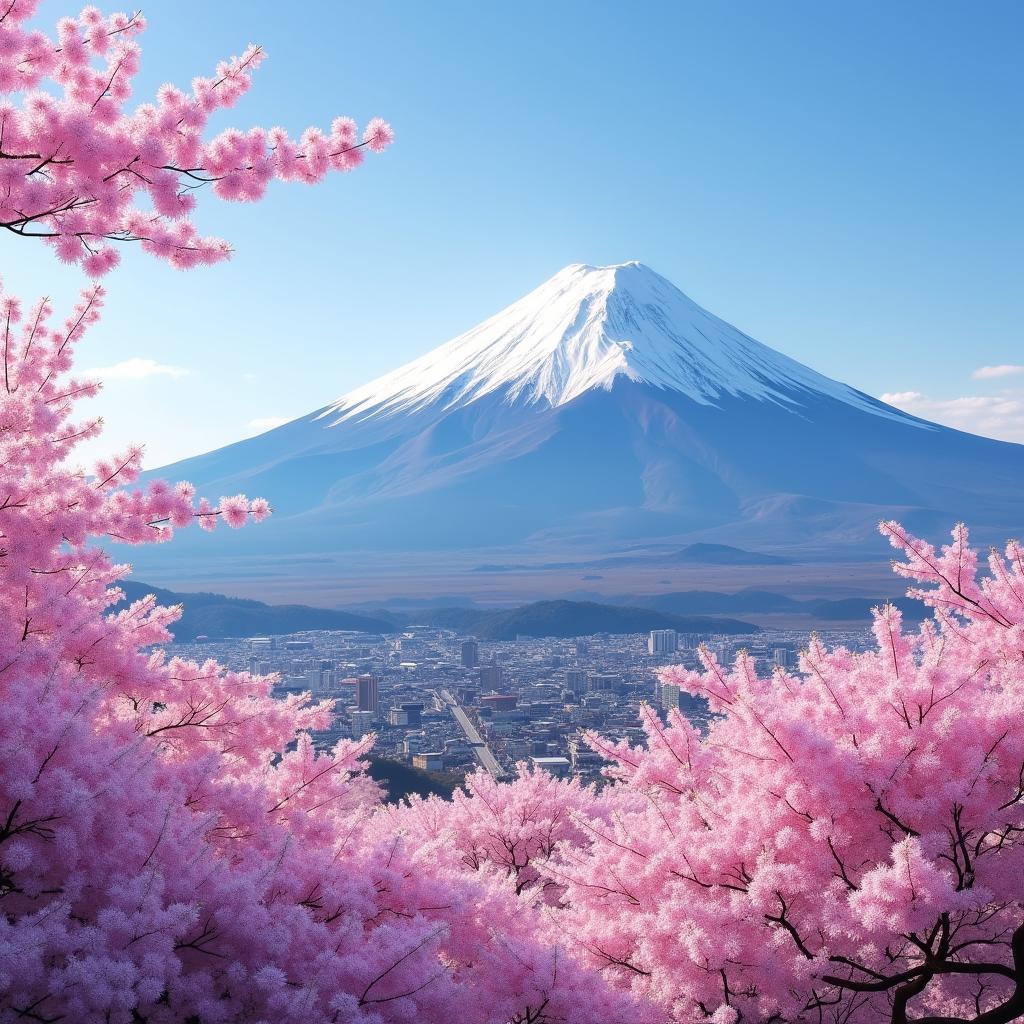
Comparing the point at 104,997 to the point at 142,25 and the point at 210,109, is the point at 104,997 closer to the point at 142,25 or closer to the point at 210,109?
the point at 210,109

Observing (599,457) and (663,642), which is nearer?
(663,642)

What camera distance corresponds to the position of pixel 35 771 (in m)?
3.29

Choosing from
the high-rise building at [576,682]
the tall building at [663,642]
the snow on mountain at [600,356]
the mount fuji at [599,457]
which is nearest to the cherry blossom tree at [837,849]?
the high-rise building at [576,682]

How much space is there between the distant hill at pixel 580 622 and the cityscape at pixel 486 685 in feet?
4.64

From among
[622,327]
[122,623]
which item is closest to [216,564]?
[622,327]

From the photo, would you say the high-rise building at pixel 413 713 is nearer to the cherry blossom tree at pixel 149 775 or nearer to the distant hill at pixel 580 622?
the cherry blossom tree at pixel 149 775

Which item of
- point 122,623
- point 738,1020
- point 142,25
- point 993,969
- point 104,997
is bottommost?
point 738,1020

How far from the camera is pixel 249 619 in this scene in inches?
1881

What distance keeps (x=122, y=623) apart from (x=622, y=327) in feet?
384

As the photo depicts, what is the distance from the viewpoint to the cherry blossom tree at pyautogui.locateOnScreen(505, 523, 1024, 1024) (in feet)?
12.8

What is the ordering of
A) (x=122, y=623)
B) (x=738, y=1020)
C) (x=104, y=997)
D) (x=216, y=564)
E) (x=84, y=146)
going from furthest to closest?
(x=216, y=564) < (x=122, y=623) < (x=738, y=1020) < (x=84, y=146) < (x=104, y=997)

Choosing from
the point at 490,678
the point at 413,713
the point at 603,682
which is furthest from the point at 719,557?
the point at 413,713

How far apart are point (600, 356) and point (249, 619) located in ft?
251

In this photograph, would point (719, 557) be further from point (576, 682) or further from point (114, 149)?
point (114, 149)
